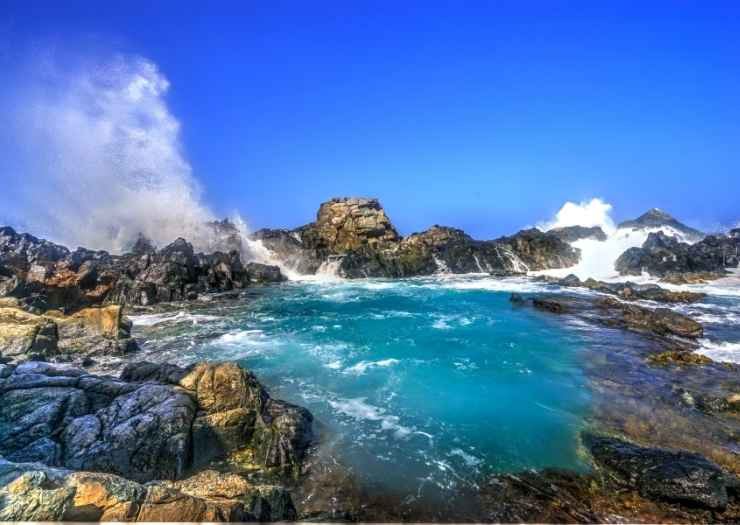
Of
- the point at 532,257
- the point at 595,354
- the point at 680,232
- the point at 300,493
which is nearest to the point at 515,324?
the point at 595,354

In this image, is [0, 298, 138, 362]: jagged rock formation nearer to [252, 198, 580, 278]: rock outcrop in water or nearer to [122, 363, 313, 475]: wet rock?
[122, 363, 313, 475]: wet rock

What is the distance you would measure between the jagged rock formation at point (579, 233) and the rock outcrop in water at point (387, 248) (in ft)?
38.1

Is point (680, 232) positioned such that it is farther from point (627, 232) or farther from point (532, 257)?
point (532, 257)

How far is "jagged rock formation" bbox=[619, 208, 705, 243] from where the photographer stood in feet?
241

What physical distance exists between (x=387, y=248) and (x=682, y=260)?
35.3 metres

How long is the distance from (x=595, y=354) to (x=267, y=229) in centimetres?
5423

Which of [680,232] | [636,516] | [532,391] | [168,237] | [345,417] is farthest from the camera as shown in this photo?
[680,232]

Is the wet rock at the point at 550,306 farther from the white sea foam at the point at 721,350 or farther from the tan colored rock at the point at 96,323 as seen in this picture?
the tan colored rock at the point at 96,323

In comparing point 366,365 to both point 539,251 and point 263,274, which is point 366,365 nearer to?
point 263,274

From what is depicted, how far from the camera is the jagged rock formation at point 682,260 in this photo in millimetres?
41375

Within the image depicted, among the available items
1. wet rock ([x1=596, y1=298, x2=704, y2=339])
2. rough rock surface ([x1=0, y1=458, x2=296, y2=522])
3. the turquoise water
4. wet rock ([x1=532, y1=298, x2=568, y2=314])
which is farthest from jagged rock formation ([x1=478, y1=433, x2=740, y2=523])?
wet rock ([x1=532, y1=298, x2=568, y2=314])

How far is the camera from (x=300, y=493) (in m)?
8.39

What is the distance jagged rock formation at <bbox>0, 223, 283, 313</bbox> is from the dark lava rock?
28474 millimetres

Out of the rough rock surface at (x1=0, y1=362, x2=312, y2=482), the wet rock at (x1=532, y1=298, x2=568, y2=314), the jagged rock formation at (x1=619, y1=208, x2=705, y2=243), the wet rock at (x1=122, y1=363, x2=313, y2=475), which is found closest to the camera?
the rough rock surface at (x1=0, y1=362, x2=312, y2=482)
